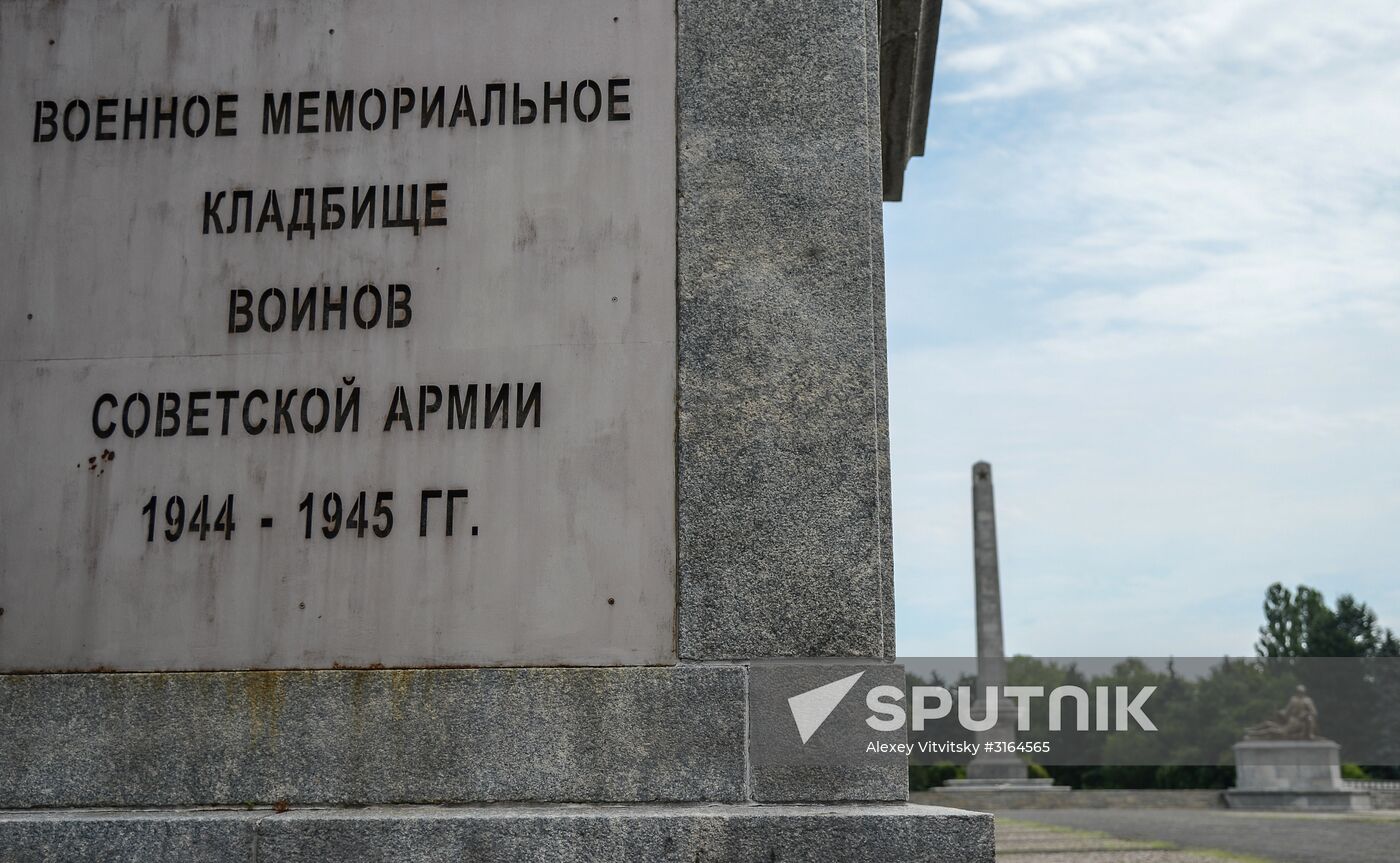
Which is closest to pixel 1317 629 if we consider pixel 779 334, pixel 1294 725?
pixel 1294 725

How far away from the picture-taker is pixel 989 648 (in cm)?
3688

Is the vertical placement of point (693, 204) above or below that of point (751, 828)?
above

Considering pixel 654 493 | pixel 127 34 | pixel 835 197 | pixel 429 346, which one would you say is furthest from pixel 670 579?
pixel 127 34

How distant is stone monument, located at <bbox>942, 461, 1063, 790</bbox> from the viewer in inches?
1448

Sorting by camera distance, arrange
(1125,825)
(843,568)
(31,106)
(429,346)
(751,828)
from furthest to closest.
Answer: (1125,825) → (31,106) → (429,346) → (843,568) → (751,828)

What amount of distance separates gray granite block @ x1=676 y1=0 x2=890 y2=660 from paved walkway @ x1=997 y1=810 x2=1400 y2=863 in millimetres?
11725

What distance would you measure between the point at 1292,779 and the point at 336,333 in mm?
37414

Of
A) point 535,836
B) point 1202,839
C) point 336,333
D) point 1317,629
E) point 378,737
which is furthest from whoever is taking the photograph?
point 1317,629

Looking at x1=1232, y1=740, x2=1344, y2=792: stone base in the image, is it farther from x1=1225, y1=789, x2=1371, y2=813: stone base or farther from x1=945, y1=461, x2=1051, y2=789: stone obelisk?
x1=945, y1=461, x2=1051, y2=789: stone obelisk

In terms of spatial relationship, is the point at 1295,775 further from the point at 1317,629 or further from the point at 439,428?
the point at 1317,629

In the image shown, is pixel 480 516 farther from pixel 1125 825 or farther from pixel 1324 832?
pixel 1125 825

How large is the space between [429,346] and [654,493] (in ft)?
3.02

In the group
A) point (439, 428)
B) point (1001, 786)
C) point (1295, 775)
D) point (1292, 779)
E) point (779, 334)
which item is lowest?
point (1001, 786)

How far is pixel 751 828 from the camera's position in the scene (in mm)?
3459
